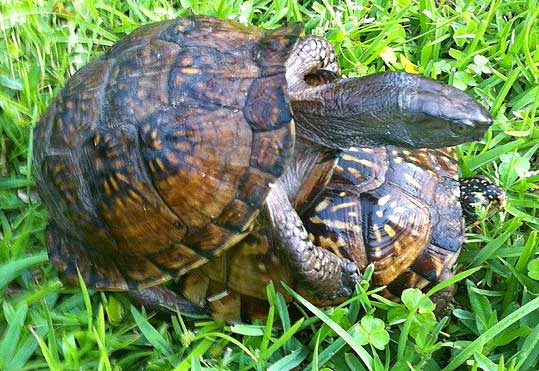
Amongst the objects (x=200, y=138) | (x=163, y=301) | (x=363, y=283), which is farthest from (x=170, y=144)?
(x=363, y=283)

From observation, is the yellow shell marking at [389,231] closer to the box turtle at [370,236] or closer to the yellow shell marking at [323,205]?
the box turtle at [370,236]

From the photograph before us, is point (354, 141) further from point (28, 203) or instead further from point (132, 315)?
point (28, 203)

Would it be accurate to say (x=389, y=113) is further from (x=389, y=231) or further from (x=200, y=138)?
(x=200, y=138)

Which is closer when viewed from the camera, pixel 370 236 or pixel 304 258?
pixel 304 258

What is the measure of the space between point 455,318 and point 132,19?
1819 millimetres

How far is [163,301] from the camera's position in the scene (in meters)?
2.26

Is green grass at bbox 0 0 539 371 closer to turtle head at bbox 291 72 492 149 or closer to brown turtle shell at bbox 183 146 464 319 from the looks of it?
brown turtle shell at bbox 183 146 464 319

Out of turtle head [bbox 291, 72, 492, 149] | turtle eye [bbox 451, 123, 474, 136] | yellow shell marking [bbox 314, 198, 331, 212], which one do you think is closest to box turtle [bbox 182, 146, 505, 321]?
yellow shell marking [bbox 314, 198, 331, 212]

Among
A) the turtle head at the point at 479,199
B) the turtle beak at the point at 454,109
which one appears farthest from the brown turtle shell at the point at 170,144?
the turtle head at the point at 479,199

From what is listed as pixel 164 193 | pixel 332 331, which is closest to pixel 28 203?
pixel 164 193

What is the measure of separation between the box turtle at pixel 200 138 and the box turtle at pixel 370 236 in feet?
0.33

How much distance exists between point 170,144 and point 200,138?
0.09m

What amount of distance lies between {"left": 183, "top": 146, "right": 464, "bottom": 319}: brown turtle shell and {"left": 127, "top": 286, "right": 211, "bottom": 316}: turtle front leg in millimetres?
32

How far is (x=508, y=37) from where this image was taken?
9.73 ft
